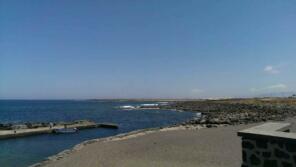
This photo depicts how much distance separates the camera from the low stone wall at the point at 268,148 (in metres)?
6.56

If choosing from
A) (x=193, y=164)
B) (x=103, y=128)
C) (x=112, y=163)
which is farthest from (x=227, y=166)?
(x=103, y=128)

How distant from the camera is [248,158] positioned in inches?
283

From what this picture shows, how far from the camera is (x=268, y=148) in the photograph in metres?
6.85

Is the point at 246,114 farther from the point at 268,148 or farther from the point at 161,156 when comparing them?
the point at 268,148

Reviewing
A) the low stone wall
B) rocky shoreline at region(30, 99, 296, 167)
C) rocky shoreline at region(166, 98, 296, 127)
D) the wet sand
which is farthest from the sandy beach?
rocky shoreline at region(166, 98, 296, 127)

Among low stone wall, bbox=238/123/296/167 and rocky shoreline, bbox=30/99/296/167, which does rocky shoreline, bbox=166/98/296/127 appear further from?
low stone wall, bbox=238/123/296/167

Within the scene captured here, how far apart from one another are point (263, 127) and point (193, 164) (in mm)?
8188

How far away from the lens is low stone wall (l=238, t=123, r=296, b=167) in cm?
656

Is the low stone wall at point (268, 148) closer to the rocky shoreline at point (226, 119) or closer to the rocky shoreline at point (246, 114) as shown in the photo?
the rocky shoreline at point (226, 119)

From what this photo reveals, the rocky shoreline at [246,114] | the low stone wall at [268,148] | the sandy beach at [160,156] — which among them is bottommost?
the sandy beach at [160,156]

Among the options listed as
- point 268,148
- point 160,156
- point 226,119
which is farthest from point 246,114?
point 268,148

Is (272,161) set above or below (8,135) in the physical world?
above

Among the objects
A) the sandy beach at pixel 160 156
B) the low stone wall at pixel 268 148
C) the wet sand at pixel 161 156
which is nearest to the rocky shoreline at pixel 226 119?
the sandy beach at pixel 160 156

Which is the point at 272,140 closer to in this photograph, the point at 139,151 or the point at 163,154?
the point at 163,154
